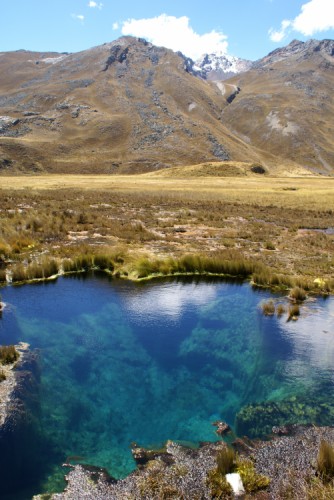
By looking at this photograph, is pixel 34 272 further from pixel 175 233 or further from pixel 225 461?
pixel 225 461

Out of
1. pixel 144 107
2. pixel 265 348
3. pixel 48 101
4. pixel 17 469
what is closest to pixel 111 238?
pixel 265 348

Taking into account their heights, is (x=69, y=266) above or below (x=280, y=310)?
above

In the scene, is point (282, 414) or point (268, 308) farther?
point (268, 308)

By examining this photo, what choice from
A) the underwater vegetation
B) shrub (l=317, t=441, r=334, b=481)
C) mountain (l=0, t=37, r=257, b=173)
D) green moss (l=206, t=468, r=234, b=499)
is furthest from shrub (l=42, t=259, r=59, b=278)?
mountain (l=0, t=37, r=257, b=173)

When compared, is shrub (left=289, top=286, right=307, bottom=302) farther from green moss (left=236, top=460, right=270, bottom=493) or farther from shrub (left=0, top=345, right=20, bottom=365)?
shrub (left=0, top=345, right=20, bottom=365)

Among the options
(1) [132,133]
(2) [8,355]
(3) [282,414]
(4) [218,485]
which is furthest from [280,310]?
(1) [132,133]

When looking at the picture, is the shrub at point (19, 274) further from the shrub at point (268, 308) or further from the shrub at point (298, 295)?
the shrub at point (298, 295)
